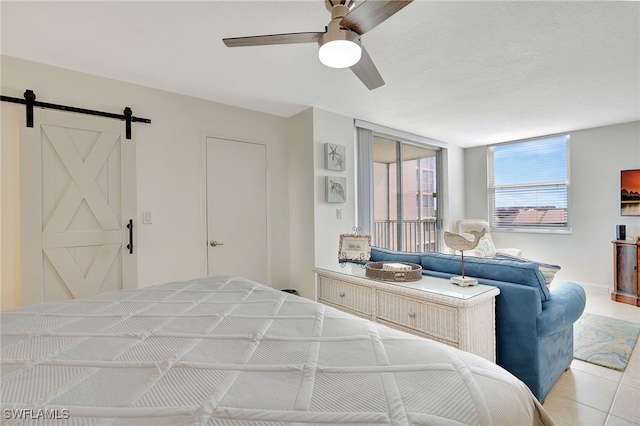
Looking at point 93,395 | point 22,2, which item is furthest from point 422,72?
point 93,395

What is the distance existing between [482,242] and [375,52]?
370 cm

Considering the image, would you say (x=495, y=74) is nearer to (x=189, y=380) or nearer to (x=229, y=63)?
(x=229, y=63)

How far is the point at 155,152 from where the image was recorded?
9.36 ft

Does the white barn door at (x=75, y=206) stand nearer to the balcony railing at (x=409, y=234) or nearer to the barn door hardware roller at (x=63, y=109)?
the barn door hardware roller at (x=63, y=109)

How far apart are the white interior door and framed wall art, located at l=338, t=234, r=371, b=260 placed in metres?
1.05

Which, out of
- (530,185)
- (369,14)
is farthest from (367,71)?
(530,185)

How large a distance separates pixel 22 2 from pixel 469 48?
283cm

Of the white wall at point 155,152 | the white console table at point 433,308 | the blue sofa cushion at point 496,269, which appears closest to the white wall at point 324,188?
the white wall at point 155,152

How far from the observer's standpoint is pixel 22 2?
1.69m

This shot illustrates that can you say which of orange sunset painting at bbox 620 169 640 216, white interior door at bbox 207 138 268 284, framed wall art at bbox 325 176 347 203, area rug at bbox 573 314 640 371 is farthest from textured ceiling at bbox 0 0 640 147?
area rug at bbox 573 314 640 371

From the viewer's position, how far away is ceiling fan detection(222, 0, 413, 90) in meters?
1.34

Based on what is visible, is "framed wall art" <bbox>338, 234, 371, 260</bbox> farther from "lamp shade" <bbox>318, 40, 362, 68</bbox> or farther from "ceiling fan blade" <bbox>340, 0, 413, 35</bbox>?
"ceiling fan blade" <bbox>340, 0, 413, 35</bbox>

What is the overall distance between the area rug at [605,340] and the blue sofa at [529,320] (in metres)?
0.53

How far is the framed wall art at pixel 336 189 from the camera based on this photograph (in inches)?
137
